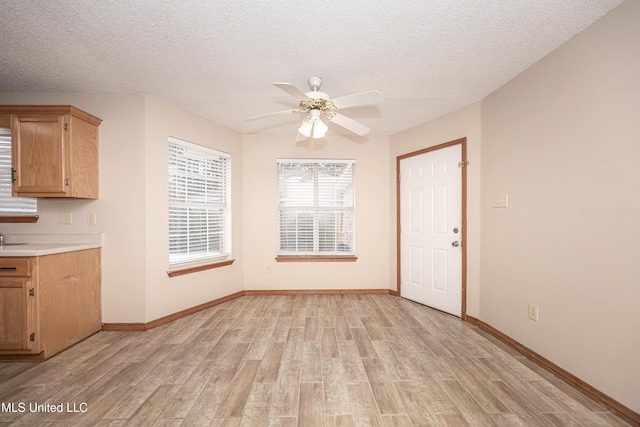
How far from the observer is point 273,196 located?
4.29m

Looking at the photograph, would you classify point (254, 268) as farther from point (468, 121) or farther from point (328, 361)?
point (468, 121)

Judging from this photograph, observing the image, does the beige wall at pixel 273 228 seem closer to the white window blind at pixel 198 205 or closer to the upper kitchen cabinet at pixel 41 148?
the white window blind at pixel 198 205

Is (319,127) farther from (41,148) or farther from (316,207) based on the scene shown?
(41,148)

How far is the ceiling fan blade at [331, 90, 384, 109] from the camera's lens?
6.75 ft

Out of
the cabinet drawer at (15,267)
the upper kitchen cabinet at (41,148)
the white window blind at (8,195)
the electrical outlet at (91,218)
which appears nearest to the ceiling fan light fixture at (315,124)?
the upper kitchen cabinet at (41,148)

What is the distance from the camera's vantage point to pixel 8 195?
112 inches

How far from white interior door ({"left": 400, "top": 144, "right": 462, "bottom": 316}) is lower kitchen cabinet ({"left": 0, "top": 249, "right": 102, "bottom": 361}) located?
3959 mm

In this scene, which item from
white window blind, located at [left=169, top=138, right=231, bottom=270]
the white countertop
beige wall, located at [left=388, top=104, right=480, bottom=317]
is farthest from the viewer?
white window blind, located at [left=169, top=138, right=231, bottom=270]

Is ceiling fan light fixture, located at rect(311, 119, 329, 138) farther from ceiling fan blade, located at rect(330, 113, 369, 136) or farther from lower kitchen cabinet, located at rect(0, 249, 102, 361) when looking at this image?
lower kitchen cabinet, located at rect(0, 249, 102, 361)

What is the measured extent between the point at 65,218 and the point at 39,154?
0.71 meters

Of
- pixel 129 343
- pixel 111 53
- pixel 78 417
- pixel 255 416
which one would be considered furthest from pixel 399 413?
pixel 111 53

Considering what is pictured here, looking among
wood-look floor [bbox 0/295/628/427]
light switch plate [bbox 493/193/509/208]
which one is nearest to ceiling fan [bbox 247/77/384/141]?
light switch plate [bbox 493/193/509/208]

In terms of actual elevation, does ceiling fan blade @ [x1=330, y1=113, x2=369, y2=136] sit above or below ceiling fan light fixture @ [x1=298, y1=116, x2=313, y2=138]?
above

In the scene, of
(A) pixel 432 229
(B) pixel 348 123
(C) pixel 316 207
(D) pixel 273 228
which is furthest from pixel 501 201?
(D) pixel 273 228
